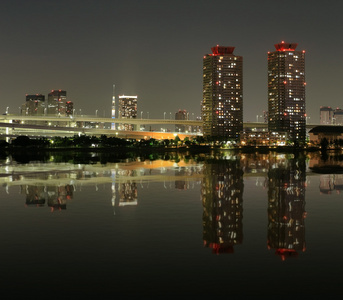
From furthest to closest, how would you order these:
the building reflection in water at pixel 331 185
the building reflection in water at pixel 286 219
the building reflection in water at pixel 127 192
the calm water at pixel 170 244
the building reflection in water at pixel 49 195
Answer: the building reflection in water at pixel 331 185 → the building reflection in water at pixel 127 192 → the building reflection in water at pixel 49 195 → the building reflection in water at pixel 286 219 → the calm water at pixel 170 244

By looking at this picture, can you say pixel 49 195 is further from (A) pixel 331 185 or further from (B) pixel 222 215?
(A) pixel 331 185

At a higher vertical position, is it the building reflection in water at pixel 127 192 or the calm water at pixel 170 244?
the building reflection in water at pixel 127 192

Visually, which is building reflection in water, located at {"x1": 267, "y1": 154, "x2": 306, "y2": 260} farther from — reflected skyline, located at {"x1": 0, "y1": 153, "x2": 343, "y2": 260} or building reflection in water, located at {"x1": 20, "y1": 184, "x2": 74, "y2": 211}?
building reflection in water, located at {"x1": 20, "y1": 184, "x2": 74, "y2": 211}

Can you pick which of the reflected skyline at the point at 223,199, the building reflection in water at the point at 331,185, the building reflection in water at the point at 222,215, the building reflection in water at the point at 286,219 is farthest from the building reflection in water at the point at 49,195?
the building reflection in water at the point at 331,185

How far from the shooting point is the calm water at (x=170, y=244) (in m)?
9.73

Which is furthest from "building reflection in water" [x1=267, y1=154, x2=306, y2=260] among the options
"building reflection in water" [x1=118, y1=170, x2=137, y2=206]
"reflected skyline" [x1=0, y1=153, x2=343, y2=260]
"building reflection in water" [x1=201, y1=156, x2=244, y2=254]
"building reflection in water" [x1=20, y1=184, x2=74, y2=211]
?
"building reflection in water" [x1=20, y1=184, x2=74, y2=211]

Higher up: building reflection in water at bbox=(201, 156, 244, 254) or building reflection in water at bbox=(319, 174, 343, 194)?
building reflection in water at bbox=(319, 174, 343, 194)

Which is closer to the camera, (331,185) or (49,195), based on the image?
(49,195)

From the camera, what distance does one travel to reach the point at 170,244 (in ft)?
42.5

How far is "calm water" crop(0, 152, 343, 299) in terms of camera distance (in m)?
9.73

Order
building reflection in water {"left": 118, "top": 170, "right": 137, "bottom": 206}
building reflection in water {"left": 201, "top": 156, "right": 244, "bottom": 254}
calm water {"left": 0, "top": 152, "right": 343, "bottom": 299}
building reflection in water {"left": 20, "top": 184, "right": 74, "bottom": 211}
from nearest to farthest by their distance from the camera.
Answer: calm water {"left": 0, "top": 152, "right": 343, "bottom": 299} → building reflection in water {"left": 201, "top": 156, "right": 244, "bottom": 254} → building reflection in water {"left": 20, "top": 184, "right": 74, "bottom": 211} → building reflection in water {"left": 118, "top": 170, "right": 137, "bottom": 206}

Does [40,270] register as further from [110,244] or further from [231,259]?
A: [231,259]

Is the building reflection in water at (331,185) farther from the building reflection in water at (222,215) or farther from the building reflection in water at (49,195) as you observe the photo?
the building reflection in water at (49,195)

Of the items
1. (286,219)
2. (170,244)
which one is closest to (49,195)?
(286,219)
